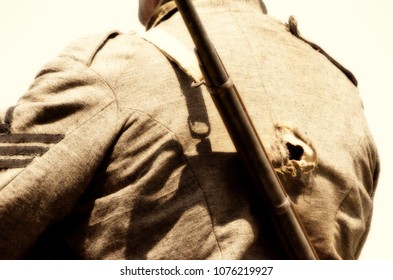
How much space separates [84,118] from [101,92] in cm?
7

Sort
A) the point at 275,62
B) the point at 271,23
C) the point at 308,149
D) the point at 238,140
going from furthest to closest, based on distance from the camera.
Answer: the point at 271,23 < the point at 275,62 < the point at 308,149 < the point at 238,140

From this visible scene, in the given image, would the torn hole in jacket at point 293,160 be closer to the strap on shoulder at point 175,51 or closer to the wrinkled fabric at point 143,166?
the wrinkled fabric at point 143,166

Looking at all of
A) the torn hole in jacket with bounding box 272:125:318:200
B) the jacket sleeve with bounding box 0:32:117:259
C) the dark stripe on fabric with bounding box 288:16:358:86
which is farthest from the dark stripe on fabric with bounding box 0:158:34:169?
the dark stripe on fabric with bounding box 288:16:358:86

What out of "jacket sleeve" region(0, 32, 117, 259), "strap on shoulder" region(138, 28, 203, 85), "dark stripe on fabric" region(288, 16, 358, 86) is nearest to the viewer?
"jacket sleeve" region(0, 32, 117, 259)

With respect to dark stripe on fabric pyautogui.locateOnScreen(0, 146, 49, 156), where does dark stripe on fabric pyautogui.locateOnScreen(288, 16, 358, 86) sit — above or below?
below

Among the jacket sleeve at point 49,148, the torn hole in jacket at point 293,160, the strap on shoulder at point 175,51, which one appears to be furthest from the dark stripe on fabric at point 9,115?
the torn hole in jacket at point 293,160

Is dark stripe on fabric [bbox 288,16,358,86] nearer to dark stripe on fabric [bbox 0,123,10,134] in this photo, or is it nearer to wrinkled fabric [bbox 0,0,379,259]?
wrinkled fabric [bbox 0,0,379,259]

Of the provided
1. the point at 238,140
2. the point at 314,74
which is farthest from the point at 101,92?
the point at 314,74

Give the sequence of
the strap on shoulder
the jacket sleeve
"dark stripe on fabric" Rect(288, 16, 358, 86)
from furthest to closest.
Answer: "dark stripe on fabric" Rect(288, 16, 358, 86)
the strap on shoulder
the jacket sleeve

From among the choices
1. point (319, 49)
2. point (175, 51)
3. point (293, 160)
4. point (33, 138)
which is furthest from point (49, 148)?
point (319, 49)

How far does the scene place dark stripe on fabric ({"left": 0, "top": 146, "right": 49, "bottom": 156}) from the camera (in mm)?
1704

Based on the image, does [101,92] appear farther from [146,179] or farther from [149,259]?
[149,259]

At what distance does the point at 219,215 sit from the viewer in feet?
5.69

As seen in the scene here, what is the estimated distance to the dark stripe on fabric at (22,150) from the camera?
170cm
